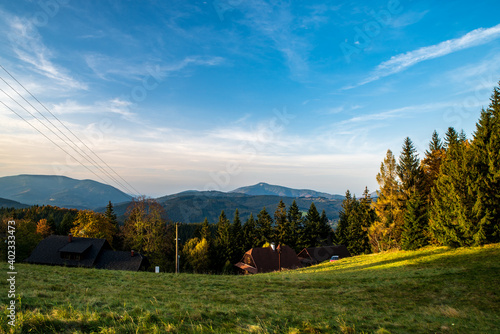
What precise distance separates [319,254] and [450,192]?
33.8 meters

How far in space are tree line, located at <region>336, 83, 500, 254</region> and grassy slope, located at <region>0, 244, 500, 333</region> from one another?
316cm

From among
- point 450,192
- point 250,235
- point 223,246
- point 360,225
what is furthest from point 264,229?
point 450,192

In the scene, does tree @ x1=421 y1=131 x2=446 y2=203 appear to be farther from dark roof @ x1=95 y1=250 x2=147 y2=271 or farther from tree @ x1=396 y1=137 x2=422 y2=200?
dark roof @ x1=95 y1=250 x2=147 y2=271

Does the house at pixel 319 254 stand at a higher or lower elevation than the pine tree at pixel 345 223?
lower

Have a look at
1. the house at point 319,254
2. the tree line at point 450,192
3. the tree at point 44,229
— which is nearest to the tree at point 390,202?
the tree line at point 450,192

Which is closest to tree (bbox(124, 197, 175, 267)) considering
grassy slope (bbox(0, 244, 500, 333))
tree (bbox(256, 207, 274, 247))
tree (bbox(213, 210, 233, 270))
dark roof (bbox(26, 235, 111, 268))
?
dark roof (bbox(26, 235, 111, 268))

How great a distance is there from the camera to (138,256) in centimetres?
3522

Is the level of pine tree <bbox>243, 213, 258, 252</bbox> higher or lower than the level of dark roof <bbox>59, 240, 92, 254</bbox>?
lower

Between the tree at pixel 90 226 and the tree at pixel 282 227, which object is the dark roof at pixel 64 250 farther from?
the tree at pixel 282 227

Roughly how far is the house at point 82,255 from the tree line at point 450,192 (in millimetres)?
36080

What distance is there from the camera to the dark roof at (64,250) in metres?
33.2

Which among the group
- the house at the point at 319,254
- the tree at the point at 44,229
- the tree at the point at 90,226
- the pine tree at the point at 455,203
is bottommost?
the house at the point at 319,254

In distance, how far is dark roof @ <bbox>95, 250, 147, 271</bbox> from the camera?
3353 cm

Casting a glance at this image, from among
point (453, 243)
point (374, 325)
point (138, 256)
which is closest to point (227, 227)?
point (138, 256)
